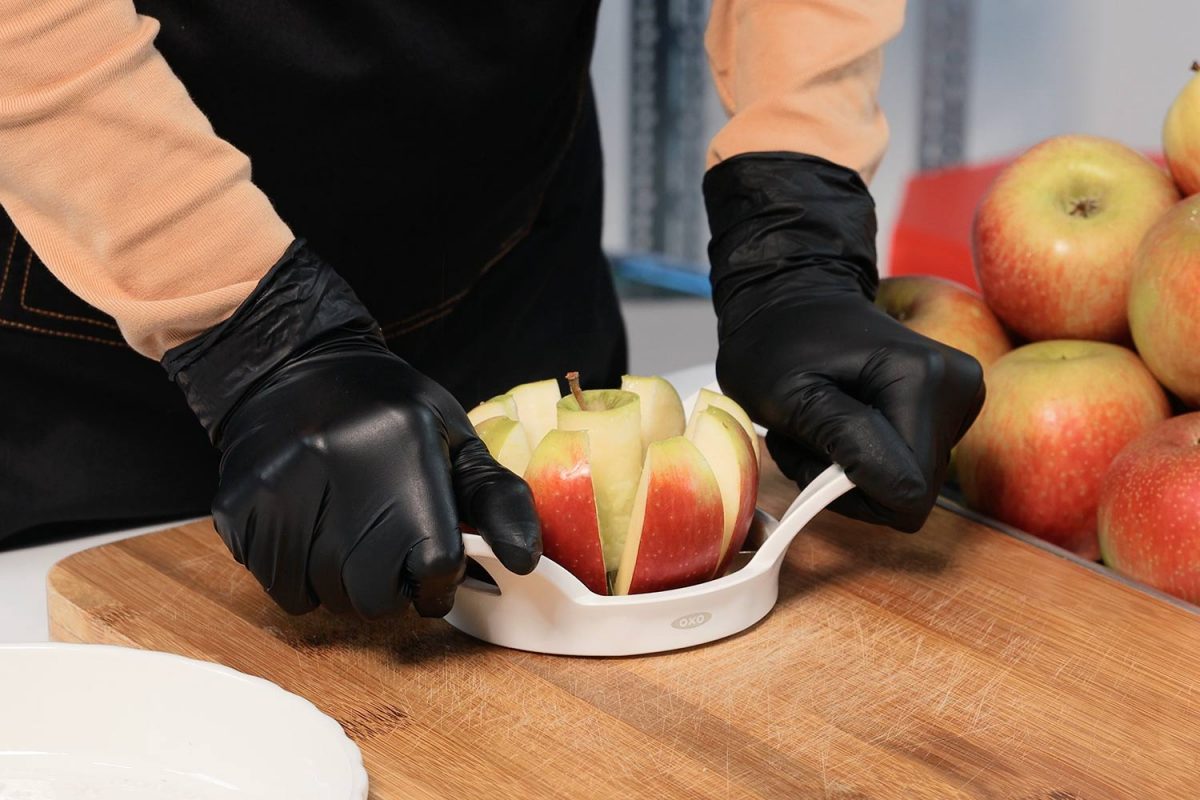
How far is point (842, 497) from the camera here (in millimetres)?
1065

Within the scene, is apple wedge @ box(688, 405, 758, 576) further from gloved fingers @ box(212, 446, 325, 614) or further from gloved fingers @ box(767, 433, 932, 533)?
gloved fingers @ box(212, 446, 325, 614)

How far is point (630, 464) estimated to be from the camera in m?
0.91

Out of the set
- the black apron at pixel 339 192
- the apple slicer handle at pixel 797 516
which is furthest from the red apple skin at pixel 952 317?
the black apron at pixel 339 192

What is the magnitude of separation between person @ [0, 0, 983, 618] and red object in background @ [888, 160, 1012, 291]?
0.54 meters

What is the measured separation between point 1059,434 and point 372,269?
69 cm

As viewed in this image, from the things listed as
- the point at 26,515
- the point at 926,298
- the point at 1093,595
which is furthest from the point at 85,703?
the point at 926,298

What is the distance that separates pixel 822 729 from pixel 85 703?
444 millimetres

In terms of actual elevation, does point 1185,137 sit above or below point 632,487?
above

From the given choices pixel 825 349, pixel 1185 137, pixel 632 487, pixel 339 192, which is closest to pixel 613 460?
pixel 632 487

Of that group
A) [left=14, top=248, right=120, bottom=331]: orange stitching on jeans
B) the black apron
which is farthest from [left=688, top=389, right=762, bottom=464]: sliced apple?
[left=14, top=248, right=120, bottom=331]: orange stitching on jeans

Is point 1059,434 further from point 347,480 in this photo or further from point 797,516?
point 347,480

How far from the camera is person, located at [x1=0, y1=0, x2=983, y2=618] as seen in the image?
0.85 metres

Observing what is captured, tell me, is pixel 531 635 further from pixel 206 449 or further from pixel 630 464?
pixel 206 449

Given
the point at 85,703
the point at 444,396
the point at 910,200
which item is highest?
the point at 444,396
